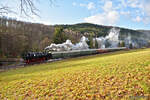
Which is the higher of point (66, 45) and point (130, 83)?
point (66, 45)

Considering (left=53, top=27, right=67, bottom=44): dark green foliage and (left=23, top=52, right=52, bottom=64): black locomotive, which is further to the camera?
(left=53, top=27, right=67, bottom=44): dark green foliage

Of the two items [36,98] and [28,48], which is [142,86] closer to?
[36,98]

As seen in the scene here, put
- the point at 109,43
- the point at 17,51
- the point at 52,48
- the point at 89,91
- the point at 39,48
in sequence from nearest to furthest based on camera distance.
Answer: the point at 89,91 → the point at 17,51 → the point at 52,48 → the point at 39,48 → the point at 109,43

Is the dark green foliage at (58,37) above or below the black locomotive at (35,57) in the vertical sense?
above

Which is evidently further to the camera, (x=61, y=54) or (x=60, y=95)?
(x=61, y=54)

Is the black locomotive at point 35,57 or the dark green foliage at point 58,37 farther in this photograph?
the dark green foliage at point 58,37

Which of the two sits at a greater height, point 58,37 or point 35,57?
point 58,37

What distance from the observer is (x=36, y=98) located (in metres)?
4.45

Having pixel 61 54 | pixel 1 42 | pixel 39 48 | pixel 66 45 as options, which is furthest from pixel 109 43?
pixel 1 42

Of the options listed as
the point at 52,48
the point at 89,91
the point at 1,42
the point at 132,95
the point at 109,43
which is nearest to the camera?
the point at 132,95

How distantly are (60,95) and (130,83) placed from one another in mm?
2892

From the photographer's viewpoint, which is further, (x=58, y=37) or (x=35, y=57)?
(x=58, y=37)

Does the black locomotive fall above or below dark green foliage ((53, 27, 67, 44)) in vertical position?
below

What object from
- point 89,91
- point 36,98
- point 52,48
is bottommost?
point 36,98
